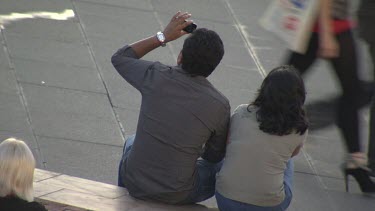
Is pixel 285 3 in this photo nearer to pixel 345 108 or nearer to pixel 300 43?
pixel 300 43

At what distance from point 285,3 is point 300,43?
31 centimetres

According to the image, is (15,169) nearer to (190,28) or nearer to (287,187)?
(190,28)

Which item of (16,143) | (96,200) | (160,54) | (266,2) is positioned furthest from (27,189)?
(266,2)

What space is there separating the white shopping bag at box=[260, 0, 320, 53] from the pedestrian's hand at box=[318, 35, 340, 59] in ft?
0.54

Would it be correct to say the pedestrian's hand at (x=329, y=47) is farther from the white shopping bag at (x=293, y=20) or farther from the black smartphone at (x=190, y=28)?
the black smartphone at (x=190, y=28)

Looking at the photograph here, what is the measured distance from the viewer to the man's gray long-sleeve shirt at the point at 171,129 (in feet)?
18.2

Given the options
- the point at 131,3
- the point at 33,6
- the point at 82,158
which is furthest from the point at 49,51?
the point at 82,158

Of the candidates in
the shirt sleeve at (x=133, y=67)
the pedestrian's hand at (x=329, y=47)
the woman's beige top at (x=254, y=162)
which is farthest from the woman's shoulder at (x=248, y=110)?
the pedestrian's hand at (x=329, y=47)

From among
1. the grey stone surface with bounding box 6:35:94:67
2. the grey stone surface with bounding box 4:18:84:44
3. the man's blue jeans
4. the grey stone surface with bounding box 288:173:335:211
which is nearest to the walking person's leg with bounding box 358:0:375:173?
the grey stone surface with bounding box 288:173:335:211

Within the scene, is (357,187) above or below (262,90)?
below

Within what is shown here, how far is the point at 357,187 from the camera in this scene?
697 centimetres

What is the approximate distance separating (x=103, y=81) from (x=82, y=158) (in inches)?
56.1

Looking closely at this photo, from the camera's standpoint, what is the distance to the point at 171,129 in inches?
219

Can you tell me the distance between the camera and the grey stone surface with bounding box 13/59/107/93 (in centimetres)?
788
